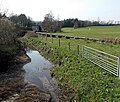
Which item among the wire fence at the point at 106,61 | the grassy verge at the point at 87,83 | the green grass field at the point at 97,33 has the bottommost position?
the green grass field at the point at 97,33

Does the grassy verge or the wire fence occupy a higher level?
the wire fence

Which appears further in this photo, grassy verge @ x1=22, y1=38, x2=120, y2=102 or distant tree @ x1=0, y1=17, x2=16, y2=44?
distant tree @ x1=0, y1=17, x2=16, y2=44

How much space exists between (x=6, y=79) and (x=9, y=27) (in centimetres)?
1885

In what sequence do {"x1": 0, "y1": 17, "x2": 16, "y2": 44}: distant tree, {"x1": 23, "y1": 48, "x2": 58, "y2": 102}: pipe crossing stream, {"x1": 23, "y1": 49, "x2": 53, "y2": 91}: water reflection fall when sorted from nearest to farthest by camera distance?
1. {"x1": 23, "y1": 48, "x2": 58, "y2": 102}: pipe crossing stream
2. {"x1": 23, "y1": 49, "x2": 53, "y2": 91}: water reflection
3. {"x1": 0, "y1": 17, "x2": 16, "y2": 44}: distant tree

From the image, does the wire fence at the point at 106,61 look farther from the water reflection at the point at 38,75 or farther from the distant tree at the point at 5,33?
the distant tree at the point at 5,33

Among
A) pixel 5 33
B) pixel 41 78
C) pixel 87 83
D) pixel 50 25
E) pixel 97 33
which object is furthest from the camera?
pixel 50 25

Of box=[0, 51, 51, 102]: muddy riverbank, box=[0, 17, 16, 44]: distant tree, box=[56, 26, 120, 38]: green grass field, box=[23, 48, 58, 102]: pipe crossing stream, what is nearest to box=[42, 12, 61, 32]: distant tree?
box=[56, 26, 120, 38]: green grass field

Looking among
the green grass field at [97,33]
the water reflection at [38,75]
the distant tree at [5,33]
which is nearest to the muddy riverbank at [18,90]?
the water reflection at [38,75]

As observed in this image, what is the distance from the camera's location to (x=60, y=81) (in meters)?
19.8

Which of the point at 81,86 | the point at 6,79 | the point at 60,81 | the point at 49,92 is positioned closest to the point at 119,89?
the point at 81,86

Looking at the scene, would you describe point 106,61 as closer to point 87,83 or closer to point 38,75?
point 87,83

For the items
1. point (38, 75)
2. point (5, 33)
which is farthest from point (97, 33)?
point (38, 75)

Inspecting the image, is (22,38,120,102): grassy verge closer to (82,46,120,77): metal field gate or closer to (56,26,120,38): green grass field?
(82,46,120,77): metal field gate

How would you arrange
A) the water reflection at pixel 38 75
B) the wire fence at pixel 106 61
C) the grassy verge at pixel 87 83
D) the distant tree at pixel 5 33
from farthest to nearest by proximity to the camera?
the distant tree at pixel 5 33 < the water reflection at pixel 38 75 < the wire fence at pixel 106 61 < the grassy verge at pixel 87 83
